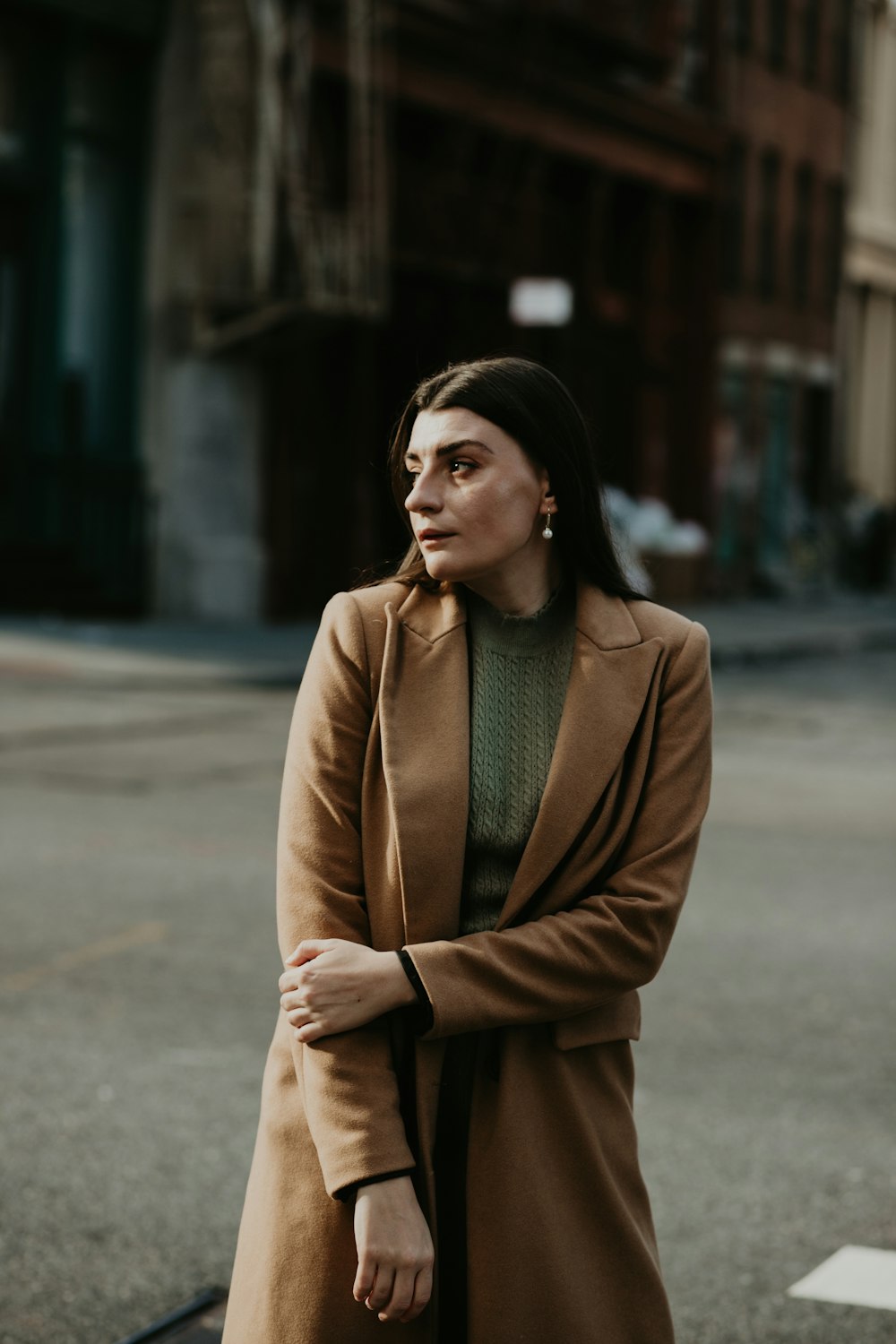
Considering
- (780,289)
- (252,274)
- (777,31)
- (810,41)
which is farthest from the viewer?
(810,41)

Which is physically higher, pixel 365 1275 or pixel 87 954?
pixel 365 1275

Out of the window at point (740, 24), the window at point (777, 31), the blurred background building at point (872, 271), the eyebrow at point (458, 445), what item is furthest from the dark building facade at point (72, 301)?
the blurred background building at point (872, 271)

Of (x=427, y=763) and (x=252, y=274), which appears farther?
(x=252, y=274)

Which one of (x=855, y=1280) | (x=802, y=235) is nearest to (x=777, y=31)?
(x=802, y=235)

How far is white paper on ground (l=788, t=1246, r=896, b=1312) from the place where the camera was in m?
4.35

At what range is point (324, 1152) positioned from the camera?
2.56m

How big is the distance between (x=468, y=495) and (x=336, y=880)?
0.50m

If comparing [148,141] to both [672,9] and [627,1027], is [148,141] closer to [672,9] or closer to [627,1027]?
[672,9]

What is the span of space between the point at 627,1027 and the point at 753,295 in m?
33.7

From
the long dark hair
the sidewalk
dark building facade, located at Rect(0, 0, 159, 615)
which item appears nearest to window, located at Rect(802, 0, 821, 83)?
the sidewalk

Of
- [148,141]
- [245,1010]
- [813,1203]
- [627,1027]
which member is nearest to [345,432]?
[148,141]

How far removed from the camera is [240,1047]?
6.10 m

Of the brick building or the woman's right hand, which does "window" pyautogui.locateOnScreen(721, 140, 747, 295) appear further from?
the woman's right hand

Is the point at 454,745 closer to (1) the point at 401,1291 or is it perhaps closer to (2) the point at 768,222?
(1) the point at 401,1291
